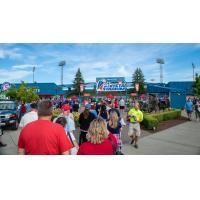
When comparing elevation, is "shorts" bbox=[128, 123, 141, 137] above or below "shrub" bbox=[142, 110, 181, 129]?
above

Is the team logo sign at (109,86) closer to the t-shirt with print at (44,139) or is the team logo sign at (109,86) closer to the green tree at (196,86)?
the green tree at (196,86)

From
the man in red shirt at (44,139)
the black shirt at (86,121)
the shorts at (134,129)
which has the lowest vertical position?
the shorts at (134,129)

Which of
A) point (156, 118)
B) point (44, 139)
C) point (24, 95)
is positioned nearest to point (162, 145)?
point (156, 118)

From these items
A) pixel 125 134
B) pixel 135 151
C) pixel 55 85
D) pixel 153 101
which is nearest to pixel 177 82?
pixel 153 101

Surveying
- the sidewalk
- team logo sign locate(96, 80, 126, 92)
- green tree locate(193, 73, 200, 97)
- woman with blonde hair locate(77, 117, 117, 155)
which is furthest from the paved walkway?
green tree locate(193, 73, 200, 97)

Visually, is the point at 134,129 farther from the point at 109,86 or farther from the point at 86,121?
the point at 109,86

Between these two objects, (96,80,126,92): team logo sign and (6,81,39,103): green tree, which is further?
(6,81,39,103): green tree

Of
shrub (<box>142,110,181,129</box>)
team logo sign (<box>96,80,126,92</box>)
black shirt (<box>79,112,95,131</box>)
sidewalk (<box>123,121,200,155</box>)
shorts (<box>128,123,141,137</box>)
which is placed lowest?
sidewalk (<box>123,121,200,155</box>)

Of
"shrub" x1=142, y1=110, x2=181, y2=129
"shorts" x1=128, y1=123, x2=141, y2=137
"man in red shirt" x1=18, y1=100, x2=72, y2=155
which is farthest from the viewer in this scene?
"shrub" x1=142, y1=110, x2=181, y2=129

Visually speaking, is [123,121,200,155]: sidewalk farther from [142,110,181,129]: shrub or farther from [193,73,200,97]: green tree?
[193,73,200,97]: green tree

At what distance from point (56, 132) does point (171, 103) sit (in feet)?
67.4

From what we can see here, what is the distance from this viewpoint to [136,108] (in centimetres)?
738

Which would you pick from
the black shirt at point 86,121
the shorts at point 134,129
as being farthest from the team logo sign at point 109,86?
the black shirt at point 86,121

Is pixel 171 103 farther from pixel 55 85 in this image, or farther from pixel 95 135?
pixel 55 85
